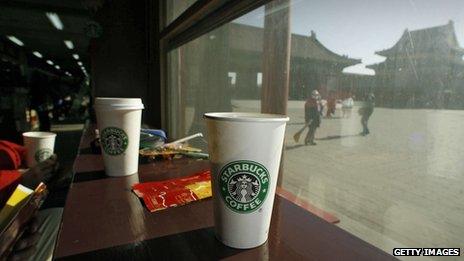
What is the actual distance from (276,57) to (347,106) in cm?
32

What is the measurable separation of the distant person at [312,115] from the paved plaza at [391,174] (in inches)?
0.9

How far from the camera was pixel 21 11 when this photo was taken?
220 inches

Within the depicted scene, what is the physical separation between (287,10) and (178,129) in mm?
1753

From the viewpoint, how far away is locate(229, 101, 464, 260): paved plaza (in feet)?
2.15

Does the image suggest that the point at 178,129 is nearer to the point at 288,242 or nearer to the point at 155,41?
the point at 155,41

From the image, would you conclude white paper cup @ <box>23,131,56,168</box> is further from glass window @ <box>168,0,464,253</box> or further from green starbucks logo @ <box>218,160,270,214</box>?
green starbucks logo @ <box>218,160,270,214</box>

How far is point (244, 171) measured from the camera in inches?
17.3

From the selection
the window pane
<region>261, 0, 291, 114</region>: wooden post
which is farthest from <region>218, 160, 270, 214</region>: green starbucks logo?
the window pane

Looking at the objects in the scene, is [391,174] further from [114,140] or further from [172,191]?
[114,140]

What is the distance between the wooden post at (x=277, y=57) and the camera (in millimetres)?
1074

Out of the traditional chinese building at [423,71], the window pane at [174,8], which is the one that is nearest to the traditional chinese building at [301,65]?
the traditional chinese building at [423,71]

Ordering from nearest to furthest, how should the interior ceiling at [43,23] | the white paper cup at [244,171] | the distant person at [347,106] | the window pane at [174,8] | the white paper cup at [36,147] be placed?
A: the white paper cup at [244,171]
the distant person at [347,106]
the white paper cup at [36,147]
the window pane at [174,8]
the interior ceiling at [43,23]

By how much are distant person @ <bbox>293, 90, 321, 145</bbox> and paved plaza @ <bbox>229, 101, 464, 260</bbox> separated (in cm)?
2

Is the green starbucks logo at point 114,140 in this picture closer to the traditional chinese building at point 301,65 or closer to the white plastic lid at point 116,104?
the white plastic lid at point 116,104
